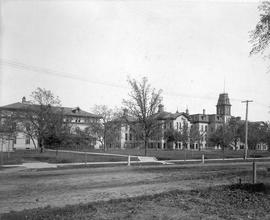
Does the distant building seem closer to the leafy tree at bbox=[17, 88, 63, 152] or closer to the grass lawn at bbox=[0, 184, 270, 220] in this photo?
the leafy tree at bbox=[17, 88, 63, 152]

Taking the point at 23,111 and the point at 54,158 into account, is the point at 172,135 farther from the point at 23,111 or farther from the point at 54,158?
the point at 54,158

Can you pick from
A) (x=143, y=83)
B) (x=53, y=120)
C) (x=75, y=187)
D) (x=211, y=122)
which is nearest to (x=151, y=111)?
(x=143, y=83)

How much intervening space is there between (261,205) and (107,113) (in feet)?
190

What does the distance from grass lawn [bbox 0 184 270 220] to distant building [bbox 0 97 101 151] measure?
23.6 m

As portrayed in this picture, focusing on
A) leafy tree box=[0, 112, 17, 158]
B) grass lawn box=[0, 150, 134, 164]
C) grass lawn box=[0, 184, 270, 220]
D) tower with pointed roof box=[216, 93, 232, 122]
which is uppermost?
tower with pointed roof box=[216, 93, 232, 122]

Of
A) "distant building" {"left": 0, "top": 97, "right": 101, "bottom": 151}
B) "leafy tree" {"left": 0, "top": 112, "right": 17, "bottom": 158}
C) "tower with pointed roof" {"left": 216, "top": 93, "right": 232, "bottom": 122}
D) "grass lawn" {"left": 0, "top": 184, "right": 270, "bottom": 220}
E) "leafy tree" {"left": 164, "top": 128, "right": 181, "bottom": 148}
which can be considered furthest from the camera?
"tower with pointed roof" {"left": 216, "top": 93, "right": 232, "bottom": 122}

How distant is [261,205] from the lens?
27.6ft

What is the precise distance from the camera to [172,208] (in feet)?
25.5

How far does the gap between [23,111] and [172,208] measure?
3018 centimetres

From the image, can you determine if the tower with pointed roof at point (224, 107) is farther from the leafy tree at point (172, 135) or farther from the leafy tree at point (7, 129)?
the leafy tree at point (7, 129)

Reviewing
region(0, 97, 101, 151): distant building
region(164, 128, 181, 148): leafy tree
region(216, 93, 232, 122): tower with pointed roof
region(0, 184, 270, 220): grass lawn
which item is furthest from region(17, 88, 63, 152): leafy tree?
region(216, 93, 232, 122): tower with pointed roof

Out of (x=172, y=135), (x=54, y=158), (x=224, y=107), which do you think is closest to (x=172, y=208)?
(x=54, y=158)

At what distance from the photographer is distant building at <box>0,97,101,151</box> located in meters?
32.8

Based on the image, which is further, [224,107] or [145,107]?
[224,107]
